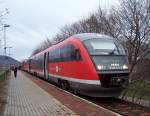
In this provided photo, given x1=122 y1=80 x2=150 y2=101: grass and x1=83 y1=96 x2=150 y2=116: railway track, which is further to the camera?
x1=122 y1=80 x2=150 y2=101: grass

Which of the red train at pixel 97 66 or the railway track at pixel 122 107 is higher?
the red train at pixel 97 66

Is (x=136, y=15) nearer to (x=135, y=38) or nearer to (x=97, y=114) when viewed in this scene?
(x=135, y=38)

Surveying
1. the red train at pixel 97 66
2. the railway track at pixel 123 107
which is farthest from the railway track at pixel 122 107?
the red train at pixel 97 66

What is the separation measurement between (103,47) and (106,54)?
0.61 metres

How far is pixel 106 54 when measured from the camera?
1917cm

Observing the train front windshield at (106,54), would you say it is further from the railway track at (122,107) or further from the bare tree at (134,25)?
the bare tree at (134,25)

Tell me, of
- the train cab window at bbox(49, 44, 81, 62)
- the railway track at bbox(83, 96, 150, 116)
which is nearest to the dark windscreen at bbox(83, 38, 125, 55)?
the train cab window at bbox(49, 44, 81, 62)

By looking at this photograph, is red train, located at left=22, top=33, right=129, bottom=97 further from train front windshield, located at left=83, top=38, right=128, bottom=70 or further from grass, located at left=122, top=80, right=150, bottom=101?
grass, located at left=122, top=80, right=150, bottom=101

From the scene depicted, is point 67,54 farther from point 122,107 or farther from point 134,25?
point 134,25

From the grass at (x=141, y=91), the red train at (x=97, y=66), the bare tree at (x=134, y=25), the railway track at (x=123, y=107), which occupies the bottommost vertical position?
the railway track at (x=123, y=107)

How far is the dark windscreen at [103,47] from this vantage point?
19312 millimetres

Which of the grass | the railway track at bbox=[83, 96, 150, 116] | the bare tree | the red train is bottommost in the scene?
the railway track at bbox=[83, 96, 150, 116]

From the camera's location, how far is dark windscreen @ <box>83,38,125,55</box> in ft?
63.4

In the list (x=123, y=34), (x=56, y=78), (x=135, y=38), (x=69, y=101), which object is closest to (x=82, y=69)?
(x=69, y=101)
